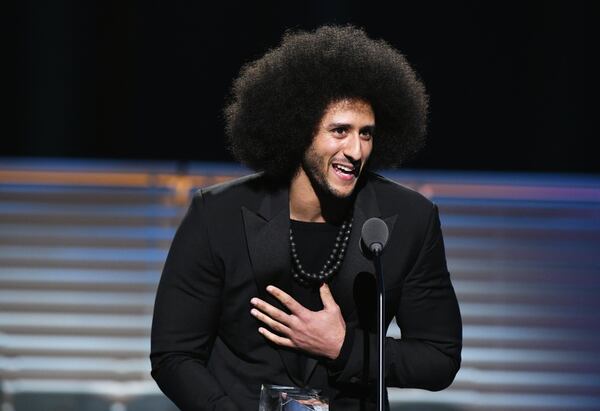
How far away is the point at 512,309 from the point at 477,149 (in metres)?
0.85

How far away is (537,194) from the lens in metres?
4.98

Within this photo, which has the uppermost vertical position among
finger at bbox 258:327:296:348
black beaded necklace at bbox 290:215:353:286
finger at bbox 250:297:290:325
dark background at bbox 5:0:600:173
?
dark background at bbox 5:0:600:173

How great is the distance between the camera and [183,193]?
197 inches

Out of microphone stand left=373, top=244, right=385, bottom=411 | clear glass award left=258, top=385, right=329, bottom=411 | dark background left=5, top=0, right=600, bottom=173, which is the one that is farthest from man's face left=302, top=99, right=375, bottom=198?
dark background left=5, top=0, right=600, bottom=173

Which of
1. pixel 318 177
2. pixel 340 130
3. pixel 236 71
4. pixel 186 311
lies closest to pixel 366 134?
pixel 340 130

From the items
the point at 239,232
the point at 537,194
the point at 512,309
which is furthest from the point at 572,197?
the point at 239,232

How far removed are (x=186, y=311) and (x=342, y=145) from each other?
0.65 meters

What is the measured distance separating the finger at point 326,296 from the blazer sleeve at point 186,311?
0.30 metres

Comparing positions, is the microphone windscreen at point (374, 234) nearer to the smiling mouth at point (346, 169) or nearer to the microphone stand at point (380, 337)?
the microphone stand at point (380, 337)

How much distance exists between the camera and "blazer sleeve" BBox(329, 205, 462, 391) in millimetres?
3131

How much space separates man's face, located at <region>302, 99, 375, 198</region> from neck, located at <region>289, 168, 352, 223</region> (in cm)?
7

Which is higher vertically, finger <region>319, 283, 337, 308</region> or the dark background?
the dark background

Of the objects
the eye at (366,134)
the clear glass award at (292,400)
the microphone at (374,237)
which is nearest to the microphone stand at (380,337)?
the microphone at (374,237)

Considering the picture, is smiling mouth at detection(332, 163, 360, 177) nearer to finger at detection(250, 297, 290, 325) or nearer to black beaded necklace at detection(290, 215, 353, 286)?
black beaded necklace at detection(290, 215, 353, 286)
